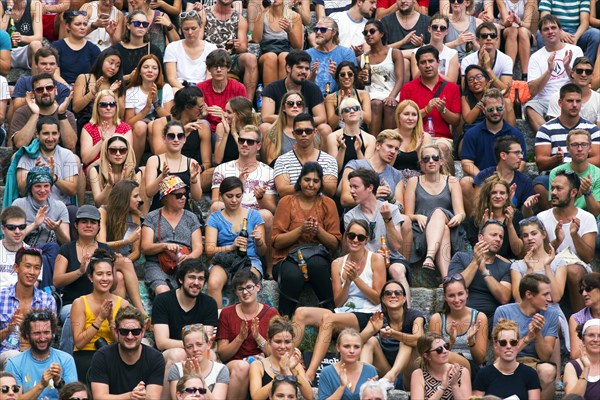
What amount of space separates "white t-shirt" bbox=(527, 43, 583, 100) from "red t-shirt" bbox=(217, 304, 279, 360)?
5.34 meters

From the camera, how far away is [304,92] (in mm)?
17703

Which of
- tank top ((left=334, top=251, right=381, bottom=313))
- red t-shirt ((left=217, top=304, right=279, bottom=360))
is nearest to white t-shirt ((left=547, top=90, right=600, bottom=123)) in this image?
tank top ((left=334, top=251, right=381, bottom=313))

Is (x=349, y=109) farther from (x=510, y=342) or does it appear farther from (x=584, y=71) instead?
(x=510, y=342)

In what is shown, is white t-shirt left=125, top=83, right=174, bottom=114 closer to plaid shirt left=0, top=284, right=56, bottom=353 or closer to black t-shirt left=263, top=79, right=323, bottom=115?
black t-shirt left=263, top=79, right=323, bottom=115

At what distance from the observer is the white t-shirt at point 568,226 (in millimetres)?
16016

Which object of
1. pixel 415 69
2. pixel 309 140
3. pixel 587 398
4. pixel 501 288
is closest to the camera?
pixel 587 398

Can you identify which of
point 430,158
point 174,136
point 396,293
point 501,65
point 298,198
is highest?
point 501,65

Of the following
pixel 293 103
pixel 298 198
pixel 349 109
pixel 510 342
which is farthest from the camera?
pixel 293 103

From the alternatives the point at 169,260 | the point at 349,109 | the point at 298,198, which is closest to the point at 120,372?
the point at 169,260

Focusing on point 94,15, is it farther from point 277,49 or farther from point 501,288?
point 501,288

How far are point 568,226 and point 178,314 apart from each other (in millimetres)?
4124

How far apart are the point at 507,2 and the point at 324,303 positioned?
243 inches

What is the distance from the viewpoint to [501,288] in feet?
50.2

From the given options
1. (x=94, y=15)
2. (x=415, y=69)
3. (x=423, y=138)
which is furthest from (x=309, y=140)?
(x=94, y=15)
